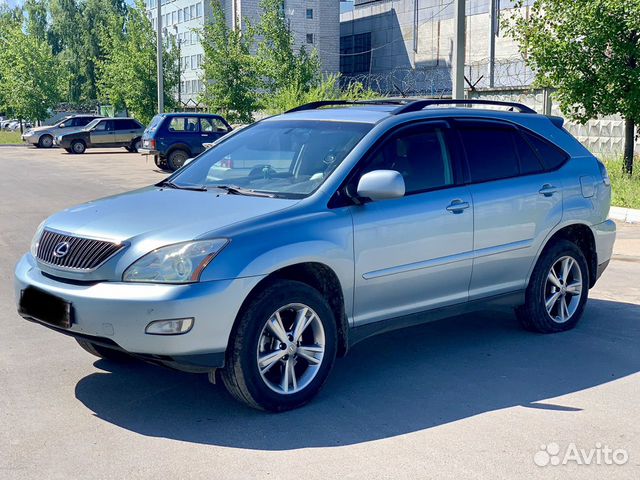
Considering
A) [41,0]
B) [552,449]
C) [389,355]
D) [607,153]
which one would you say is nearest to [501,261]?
[389,355]

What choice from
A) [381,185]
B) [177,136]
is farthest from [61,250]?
[177,136]

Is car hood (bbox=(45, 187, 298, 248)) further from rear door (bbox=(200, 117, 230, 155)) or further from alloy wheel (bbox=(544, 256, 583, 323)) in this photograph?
rear door (bbox=(200, 117, 230, 155))

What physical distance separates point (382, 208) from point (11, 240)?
7475mm

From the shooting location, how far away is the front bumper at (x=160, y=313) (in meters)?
4.46

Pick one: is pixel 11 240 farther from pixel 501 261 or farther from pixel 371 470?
pixel 371 470

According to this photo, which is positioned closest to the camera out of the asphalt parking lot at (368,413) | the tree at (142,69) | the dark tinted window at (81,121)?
the asphalt parking lot at (368,413)

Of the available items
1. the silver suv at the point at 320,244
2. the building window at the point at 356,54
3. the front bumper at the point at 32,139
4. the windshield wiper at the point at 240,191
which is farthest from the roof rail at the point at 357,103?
the building window at the point at 356,54

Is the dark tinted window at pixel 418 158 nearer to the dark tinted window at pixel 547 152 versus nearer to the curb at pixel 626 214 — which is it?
the dark tinted window at pixel 547 152

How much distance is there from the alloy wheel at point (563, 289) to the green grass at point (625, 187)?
24.8 ft

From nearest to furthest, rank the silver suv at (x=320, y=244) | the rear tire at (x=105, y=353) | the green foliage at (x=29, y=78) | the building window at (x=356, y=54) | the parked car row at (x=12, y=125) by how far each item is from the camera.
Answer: the silver suv at (x=320, y=244) → the rear tire at (x=105, y=353) → the green foliage at (x=29, y=78) → the building window at (x=356, y=54) → the parked car row at (x=12, y=125)

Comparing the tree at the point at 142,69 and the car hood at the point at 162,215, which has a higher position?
the tree at the point at 142,69

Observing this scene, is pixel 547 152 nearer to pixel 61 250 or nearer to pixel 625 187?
pixel 61 250

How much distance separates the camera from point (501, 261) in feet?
20.2

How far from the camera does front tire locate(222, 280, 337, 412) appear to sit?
15.4ft
